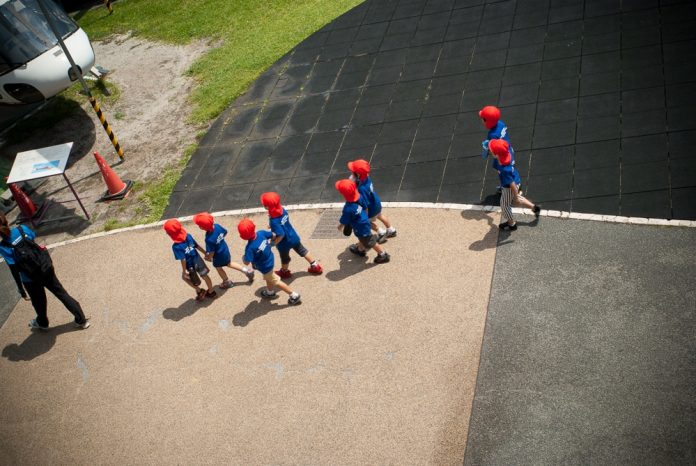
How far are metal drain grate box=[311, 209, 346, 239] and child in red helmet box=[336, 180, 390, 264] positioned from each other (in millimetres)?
967

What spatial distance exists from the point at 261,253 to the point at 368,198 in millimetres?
1756

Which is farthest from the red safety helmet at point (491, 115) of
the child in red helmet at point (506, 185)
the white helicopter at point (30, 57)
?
the white helicopter at point (30, 57)

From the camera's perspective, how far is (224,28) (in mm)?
17922

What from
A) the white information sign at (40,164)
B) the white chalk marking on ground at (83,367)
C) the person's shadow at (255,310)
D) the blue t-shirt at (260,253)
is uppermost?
the white information sign at (40,164)

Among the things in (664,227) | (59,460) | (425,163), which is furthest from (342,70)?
(59,460)

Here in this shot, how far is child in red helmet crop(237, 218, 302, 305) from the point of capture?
27.0ft

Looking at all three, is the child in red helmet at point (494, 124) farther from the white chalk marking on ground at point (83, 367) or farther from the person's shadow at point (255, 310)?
the white chalk marking on ground at point (83, 367)

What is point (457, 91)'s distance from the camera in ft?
40.5

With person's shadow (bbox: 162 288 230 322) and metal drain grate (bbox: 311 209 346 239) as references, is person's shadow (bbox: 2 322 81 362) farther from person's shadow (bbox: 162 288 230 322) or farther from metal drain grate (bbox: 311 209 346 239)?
metal drain grate (bbox: 311 209 346 239)

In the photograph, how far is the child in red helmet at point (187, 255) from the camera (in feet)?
28.3

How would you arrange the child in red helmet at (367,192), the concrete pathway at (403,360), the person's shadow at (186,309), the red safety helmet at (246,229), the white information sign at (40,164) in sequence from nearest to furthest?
the concrete pathway at (403,360) < the red safety helmet at (246,229) < the child in red helmet at (367,192) < the person's shadow at (186,309) < the white information sign at (40,164)

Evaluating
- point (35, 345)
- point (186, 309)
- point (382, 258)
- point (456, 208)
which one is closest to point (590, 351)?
point (382, 258)

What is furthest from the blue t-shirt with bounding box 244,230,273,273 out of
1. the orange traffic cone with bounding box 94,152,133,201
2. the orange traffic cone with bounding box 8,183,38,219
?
the orange traffic cone with bounding box 8,183,38,219

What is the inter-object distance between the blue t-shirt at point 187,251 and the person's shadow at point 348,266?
197 cm
